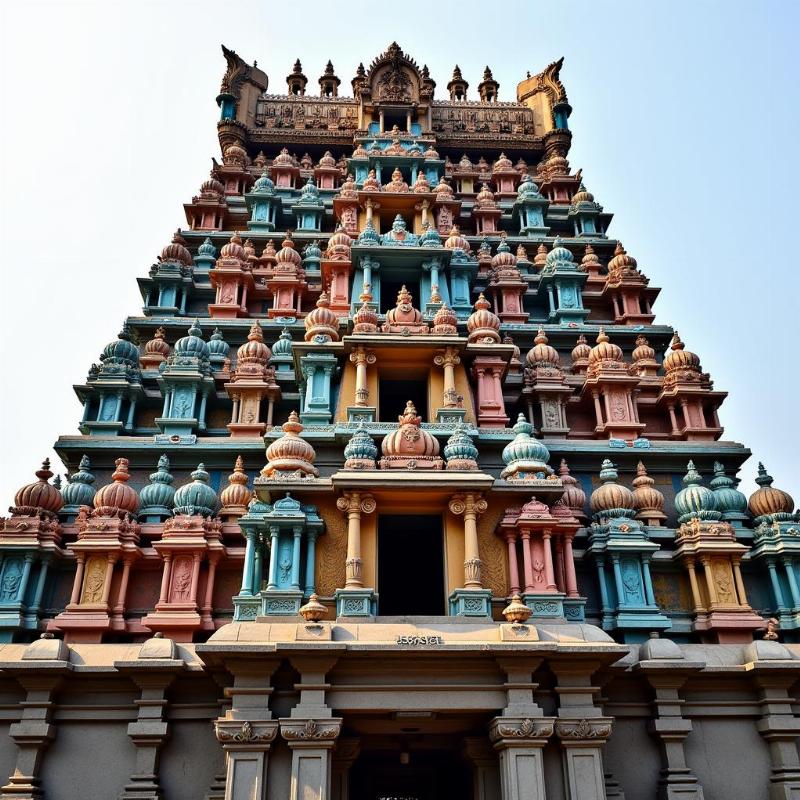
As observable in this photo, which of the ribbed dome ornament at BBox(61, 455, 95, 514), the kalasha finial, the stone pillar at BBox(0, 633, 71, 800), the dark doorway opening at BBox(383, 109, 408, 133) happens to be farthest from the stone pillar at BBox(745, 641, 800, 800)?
the dark doorway opening at BBox(383, 109, 408, 133)

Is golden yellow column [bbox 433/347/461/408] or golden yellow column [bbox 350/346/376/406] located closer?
golden yellow column [bbox 350/346/376/406]

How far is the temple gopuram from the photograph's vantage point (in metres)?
13.5

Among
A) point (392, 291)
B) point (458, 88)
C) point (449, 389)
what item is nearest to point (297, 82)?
point (458, 88)

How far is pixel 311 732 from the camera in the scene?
12805 millimetres

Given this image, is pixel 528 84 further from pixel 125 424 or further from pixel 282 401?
pixel 125 424

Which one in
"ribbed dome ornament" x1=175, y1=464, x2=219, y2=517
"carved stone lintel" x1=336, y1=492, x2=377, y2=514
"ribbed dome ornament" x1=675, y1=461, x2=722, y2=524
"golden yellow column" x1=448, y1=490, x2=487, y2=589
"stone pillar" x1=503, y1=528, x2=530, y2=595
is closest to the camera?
"golden yellow column" x1=448, y1=490, x2=487, y2=589

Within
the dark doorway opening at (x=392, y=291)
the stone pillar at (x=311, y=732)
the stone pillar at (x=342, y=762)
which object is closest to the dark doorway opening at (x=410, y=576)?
the stone pillar at (x=342, y=762)

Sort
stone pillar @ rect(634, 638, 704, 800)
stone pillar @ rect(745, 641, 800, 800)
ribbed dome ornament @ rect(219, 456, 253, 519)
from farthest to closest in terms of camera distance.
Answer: ribbed dome ornament @ rect(219, 456, 253, 519) → stone pillar @ rect(745, 641, 800, 800) → stone pillar @ rect(634, 638, 704, 800)

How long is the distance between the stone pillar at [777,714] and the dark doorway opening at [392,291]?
14.3 meters

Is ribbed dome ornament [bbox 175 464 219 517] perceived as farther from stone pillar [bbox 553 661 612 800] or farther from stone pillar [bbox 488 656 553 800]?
stone pillar [bbox 553 661 612 800]

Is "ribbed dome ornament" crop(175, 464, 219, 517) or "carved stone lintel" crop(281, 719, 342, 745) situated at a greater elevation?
"ribbed dome ornament" crop(175, 464, 219, 517)

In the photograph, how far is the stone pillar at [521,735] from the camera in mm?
12836

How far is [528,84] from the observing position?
143 ft

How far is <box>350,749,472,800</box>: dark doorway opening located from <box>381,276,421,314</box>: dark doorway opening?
13357 mm
